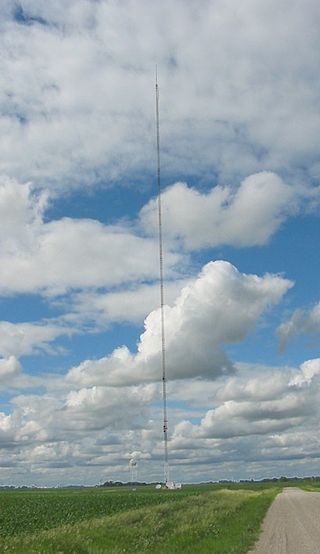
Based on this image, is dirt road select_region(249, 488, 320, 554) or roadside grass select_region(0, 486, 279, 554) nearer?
roadside grass select_region(0, 486, 279, 554)

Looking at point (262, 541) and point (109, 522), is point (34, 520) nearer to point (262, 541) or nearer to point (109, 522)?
point (109, 522)

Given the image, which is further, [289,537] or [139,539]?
[289,537]

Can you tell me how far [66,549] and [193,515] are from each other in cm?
2208

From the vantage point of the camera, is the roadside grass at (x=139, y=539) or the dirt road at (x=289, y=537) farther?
the dirt road at (x=289, y=537)

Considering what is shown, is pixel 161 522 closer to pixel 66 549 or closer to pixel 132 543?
pixel 132 543

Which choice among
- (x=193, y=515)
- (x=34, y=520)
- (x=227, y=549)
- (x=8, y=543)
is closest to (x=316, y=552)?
(x=227, y=549)

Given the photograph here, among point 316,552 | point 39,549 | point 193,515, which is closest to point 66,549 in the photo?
point 39,549

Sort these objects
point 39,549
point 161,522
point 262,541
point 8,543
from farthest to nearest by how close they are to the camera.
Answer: point 161,522 → point 262,541 → point 8,543 → point 39,549

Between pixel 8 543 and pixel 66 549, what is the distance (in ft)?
7.47

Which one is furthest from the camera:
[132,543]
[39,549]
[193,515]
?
[193,515]

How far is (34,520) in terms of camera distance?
4578cm

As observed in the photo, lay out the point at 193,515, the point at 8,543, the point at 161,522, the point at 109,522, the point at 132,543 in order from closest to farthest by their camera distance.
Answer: the point at 8,543 → the point at 132,543 → the point at 109,522 → the point at 161,522 → the point at 193,515

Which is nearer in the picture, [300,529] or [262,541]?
[262,541]

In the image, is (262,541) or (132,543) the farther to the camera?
(262,541)
